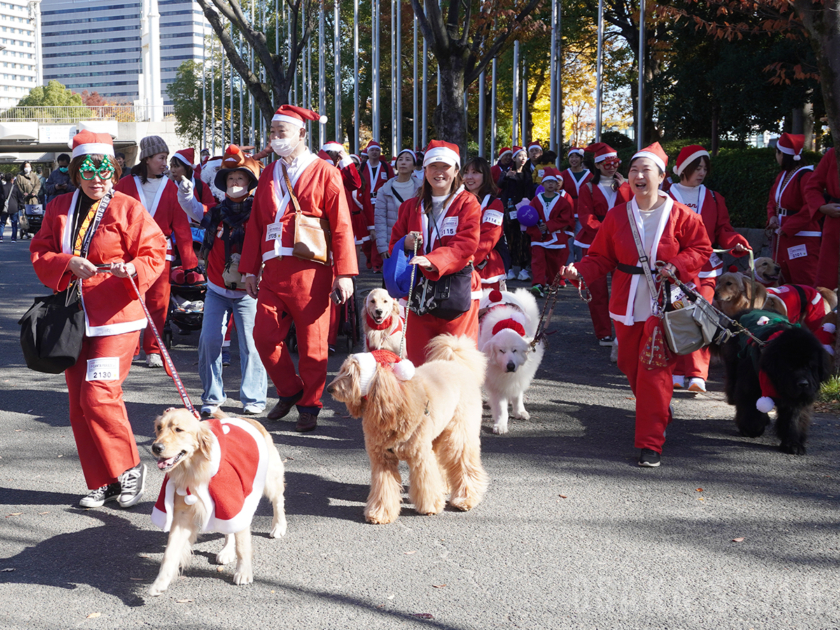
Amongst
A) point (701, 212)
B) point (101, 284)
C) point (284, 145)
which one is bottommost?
point (101, 284)

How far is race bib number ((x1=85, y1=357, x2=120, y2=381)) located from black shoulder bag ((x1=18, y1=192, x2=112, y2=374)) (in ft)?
0.34

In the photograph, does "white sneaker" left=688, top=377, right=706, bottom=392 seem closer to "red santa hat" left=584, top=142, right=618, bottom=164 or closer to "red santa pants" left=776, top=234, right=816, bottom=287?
"red santa pants" left=776, top=234, right=816, bottom=287

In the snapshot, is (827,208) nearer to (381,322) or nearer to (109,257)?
(381,322)

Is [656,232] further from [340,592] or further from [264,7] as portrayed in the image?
[264,7]

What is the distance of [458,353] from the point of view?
534 cm

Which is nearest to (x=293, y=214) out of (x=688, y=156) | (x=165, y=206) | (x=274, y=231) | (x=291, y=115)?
(x=274, y=231)

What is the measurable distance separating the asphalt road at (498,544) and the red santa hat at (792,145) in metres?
3.55

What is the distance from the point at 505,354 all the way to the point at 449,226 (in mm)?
1178

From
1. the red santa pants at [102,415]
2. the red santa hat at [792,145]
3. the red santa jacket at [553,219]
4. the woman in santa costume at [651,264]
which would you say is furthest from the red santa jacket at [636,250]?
the red santa jacket at [553,219]

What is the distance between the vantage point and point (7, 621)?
374 cm

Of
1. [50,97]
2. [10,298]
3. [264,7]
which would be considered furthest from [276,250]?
[50,97]

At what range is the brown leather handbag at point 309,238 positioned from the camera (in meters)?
6.33

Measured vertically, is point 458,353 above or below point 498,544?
above

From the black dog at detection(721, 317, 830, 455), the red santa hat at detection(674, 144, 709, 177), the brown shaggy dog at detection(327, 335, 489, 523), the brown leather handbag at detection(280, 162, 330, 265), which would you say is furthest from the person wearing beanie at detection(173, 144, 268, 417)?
the black dog at detection(721, 317, 830, 455)
